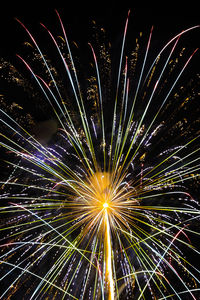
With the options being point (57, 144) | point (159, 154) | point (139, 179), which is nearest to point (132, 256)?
point (139, 179)

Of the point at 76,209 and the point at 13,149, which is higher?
the point at 13,149

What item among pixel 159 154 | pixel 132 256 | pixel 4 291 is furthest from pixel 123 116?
pixel 4 291

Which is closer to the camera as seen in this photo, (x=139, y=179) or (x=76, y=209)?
(x=76, y=209)

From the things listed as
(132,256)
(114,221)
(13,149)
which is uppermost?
(13,149)

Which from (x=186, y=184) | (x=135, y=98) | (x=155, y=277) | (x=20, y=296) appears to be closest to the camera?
(x=135, y=98)

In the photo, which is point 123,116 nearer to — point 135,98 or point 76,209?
point 135,98

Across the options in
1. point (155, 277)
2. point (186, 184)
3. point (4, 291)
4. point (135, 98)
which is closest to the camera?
point (135, 98)

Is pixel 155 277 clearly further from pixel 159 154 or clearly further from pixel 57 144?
pixel 57 144

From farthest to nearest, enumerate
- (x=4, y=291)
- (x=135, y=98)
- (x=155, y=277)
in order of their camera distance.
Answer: (x=4, y=291)
(x=155, y=277)
(x=135, y=98)

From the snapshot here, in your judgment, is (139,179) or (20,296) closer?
(139,179)
